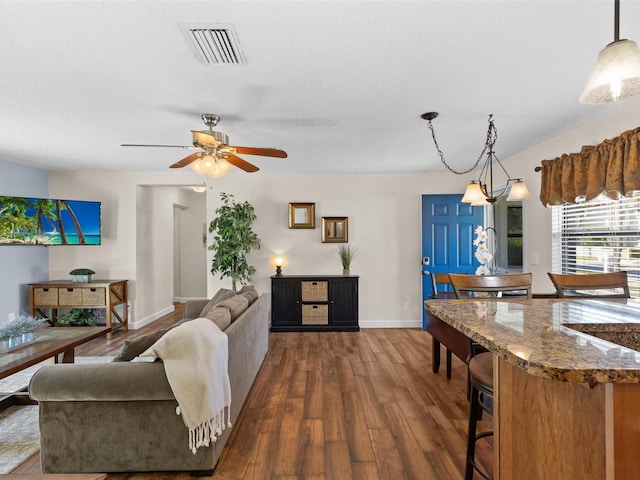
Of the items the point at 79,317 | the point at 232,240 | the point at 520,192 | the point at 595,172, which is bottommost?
the point at 79,317

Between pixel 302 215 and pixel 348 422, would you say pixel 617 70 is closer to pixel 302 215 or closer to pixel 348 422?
pixel 348 422

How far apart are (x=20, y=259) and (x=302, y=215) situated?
12.6 feet

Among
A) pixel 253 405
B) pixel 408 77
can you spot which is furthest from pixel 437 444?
pixel 408 77

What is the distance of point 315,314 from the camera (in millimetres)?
4547

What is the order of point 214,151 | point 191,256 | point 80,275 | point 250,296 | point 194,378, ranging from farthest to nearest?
1. point 191,256
2. point 80,275
3. point 250,296
4. point 214,151
5. point 194,378

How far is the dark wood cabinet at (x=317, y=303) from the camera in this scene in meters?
4.55

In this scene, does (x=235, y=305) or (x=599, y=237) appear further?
(x=599, y=237)

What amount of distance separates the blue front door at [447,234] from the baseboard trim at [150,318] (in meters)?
4.34

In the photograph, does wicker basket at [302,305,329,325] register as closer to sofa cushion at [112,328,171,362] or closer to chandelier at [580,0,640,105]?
sofa cushion at [112,328,171,362]

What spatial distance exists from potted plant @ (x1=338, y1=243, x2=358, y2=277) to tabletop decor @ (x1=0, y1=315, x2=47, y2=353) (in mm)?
3428

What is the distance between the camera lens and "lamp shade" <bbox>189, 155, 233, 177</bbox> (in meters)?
2.44

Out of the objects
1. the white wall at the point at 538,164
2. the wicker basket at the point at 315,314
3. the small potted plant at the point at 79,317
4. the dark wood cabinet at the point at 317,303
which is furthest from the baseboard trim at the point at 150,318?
the white wall at the point at 538,164

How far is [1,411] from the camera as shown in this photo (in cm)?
239

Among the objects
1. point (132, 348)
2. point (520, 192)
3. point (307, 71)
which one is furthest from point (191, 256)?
point (520, 192)
